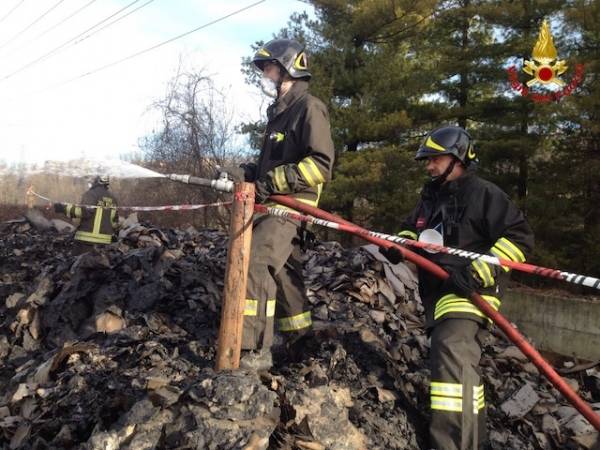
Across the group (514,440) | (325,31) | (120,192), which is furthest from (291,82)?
(120,192)

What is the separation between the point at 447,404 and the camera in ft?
11.1

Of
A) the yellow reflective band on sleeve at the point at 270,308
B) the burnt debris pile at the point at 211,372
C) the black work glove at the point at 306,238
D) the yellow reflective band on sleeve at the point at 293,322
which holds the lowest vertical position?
the burnt debris pile at the point at 211,372

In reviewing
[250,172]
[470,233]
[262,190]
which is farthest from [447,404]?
[250,172]

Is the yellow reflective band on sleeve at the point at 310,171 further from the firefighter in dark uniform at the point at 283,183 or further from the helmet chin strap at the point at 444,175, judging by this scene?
the helmet chin strap at the point at 444,175

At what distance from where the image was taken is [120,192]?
81.1ft

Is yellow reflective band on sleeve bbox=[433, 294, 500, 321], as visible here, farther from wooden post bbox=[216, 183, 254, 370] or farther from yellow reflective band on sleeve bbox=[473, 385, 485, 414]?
wooden post bbox=[216, 183, 254, 370]

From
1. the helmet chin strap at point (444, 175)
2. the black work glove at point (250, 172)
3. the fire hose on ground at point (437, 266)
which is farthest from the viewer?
the black work glove at point (250, 172)

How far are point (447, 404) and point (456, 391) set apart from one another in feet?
0.34

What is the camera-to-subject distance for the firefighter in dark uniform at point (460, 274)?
3.37 metres

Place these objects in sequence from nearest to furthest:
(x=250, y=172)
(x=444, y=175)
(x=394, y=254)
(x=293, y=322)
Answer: (x=394, y=254) → (x=444, y=175) → (x=293, y=322) → (x=250, y=172)

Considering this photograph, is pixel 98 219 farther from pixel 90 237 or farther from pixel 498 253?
pixel 498 253

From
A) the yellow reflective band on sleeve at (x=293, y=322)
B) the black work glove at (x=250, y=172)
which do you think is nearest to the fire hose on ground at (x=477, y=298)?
the black work glove at (x=250, y=172)

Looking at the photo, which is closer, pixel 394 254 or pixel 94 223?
pixel 394 254

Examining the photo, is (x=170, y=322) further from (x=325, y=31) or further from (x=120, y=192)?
(x=120, y=192)
